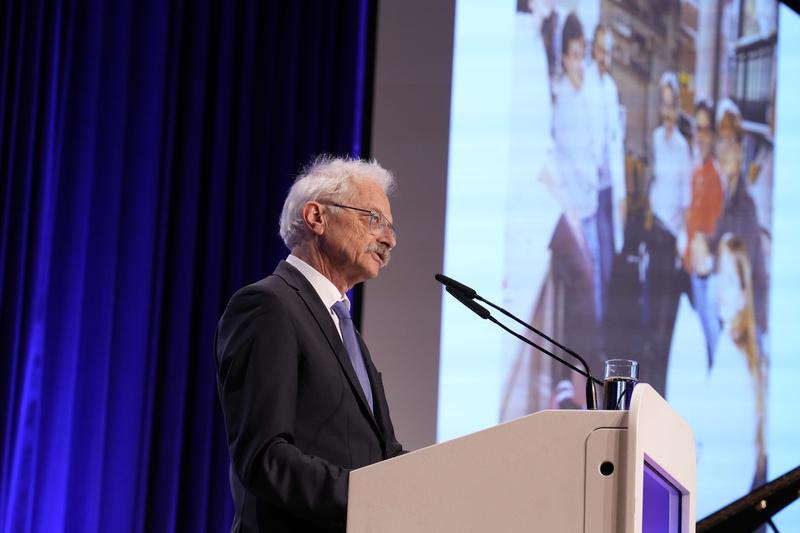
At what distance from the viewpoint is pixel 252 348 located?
6.40ft

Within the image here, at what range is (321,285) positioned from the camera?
232cm

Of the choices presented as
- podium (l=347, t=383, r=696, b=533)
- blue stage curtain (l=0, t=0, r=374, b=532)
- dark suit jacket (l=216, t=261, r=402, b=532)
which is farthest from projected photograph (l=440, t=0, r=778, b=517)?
podium (l=347, t=383, r=696, b=533)

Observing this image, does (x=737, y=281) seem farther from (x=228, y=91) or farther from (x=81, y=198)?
(x=81, y=198)

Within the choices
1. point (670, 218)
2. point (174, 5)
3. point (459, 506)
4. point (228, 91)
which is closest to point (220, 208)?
point (228, 91)

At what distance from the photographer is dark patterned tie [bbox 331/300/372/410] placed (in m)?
2.27

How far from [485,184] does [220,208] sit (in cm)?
117

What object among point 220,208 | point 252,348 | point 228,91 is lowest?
point 252,348

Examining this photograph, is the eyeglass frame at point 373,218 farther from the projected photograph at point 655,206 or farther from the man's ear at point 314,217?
the projected photograph at point 655,206

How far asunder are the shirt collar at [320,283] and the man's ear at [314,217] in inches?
3.3

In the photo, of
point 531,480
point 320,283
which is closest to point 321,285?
point 320,283

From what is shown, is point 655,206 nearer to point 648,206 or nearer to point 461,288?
point 648,206

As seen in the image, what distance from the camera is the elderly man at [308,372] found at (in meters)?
1.78

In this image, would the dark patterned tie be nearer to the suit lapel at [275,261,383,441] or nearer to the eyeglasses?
the suit lapel at [275,261,383,441]

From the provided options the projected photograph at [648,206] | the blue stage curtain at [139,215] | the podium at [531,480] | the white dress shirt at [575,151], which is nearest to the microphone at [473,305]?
the podium at [531,480]
